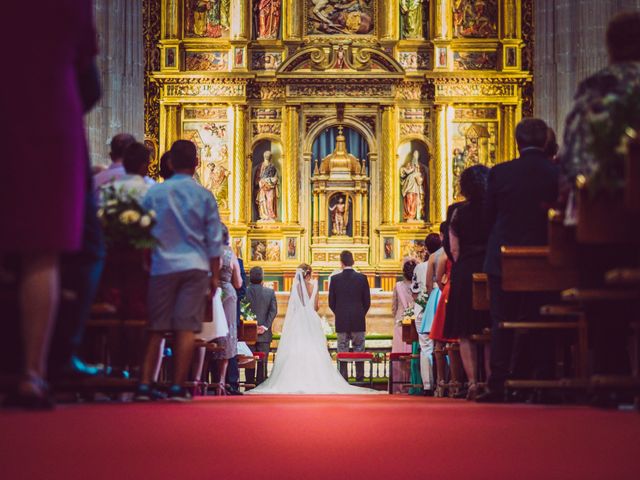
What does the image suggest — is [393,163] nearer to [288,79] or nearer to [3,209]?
[288,79]

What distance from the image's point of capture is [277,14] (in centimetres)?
2703

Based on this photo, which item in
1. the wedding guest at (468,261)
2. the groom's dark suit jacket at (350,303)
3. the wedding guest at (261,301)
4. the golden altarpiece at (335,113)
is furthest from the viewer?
the golden altarpiece at (335,113)

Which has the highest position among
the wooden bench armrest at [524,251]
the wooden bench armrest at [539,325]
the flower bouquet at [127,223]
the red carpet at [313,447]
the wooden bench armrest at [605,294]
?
the flower bouquet at [127,223]

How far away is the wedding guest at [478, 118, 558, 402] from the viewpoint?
26.5 feet

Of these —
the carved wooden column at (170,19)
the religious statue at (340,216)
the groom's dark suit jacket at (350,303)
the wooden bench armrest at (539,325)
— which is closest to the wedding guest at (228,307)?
the wooden bench armrest at (539,325)

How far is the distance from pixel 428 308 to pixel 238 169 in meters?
13.7

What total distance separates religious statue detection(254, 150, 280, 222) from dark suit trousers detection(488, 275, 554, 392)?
18.3 meters

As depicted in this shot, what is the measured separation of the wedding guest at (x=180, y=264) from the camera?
26.0 feet

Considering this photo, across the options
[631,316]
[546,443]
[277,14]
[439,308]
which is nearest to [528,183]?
[631,316]

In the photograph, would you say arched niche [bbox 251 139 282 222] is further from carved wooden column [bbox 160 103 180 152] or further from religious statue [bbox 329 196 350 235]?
carved wooden column [bbox 160 103 180 152]

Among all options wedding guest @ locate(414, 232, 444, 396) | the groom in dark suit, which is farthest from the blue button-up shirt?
the groom in dark suit

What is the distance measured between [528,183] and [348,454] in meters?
4.64

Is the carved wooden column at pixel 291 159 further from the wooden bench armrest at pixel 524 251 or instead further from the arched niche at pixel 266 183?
the wooden bench armrest at pixel 524 251

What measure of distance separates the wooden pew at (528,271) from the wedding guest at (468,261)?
137 cm
